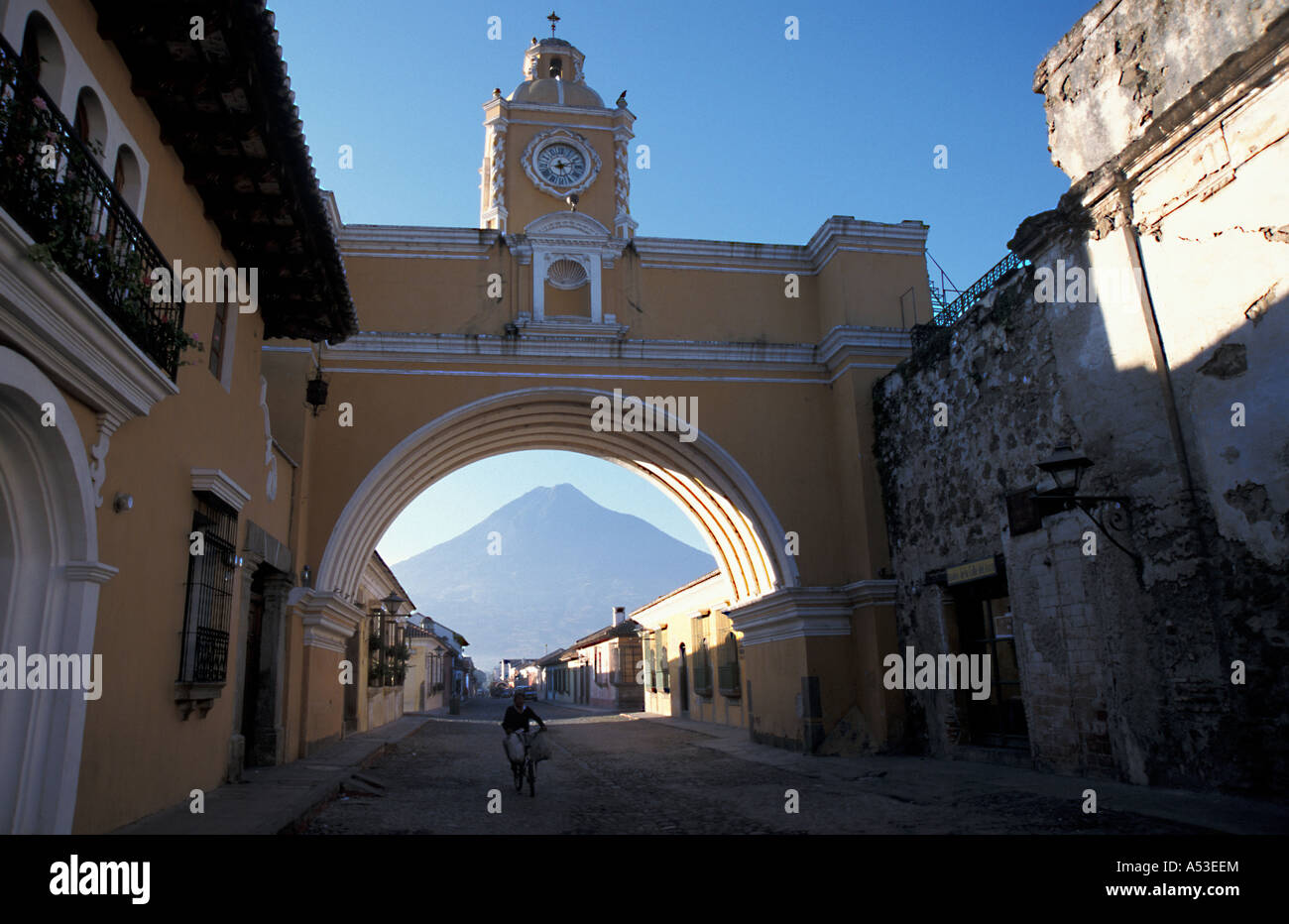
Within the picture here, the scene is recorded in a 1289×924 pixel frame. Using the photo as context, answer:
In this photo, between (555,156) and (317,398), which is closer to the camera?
(317,398)

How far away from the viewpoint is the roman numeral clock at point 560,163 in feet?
53.5

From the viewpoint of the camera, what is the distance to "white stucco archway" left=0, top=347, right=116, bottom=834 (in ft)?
15.4

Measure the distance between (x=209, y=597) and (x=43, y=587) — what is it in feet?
8.56

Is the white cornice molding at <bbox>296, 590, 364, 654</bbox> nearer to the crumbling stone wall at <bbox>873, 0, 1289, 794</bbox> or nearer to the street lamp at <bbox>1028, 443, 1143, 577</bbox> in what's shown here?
the crumbling stone wall at <bbox>873, 0, 1289, 794</bbox>

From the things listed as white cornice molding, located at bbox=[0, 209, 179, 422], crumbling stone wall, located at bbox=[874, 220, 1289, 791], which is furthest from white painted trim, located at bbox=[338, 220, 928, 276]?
white cornice molding, located at bbox=[0, 209, 179, 422]

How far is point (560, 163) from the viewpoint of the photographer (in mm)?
16531

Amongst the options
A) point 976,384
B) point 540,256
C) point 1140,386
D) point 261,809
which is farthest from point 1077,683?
point 540,256

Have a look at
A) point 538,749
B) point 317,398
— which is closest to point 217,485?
point 538,749

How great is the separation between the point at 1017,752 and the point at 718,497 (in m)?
6.81

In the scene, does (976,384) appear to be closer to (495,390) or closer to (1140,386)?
(1140,386)

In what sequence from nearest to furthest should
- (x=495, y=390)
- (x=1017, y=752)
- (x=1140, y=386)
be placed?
(x=1140, y=386) → (x=1017, y=752) → (x=495, y=390)

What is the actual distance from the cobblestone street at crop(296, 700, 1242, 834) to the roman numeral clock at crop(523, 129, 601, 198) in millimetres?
9959

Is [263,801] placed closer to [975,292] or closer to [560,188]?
[975,292]
